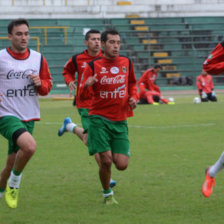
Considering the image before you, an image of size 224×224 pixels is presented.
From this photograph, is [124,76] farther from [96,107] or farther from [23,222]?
[23,222]

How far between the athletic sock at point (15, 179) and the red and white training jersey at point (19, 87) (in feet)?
2.00

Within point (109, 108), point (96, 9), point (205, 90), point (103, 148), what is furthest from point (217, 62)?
point (96, 9)

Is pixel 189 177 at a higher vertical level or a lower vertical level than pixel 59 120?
higher

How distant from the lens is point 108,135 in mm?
6613

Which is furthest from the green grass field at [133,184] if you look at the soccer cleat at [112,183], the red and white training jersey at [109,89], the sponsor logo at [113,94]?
the sponsor logo at [113,94]

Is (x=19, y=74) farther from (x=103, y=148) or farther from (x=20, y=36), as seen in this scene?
(x=103, y=148)

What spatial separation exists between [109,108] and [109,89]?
0.22 metres

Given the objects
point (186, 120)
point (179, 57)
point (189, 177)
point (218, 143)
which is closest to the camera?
point (189, 177)

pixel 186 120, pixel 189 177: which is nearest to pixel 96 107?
pixel 189 177

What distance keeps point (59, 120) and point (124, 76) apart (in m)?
10.7

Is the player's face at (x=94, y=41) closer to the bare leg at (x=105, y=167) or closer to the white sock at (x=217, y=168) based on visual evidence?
the bare leg at (x=105, y=167)

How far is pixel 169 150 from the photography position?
10.7m

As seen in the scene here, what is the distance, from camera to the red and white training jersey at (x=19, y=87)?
21.1 feet

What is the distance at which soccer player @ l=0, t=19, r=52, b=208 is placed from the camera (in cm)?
632
